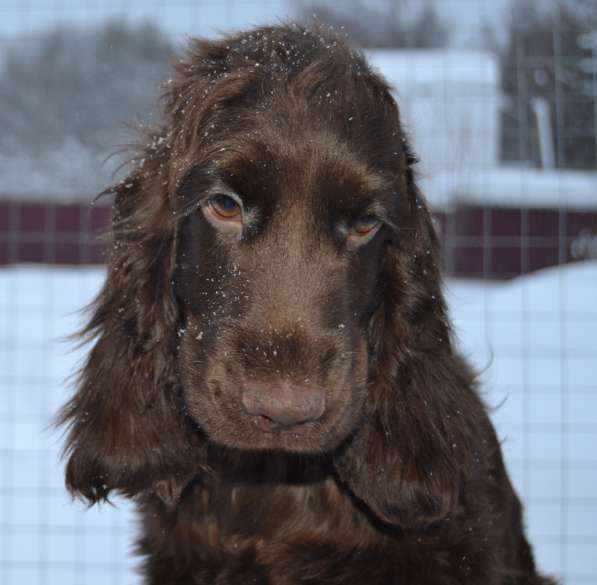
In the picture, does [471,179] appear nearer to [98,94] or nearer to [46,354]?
[98,94]

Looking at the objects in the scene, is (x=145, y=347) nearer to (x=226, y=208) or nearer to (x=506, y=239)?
(x=226, y=208)

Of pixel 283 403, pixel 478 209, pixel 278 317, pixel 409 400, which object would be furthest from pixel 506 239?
pixel 283 403

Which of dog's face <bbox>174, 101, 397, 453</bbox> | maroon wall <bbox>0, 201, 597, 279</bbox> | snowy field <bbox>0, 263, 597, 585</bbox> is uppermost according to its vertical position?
maroon wall <bbox>0, 201, 597, 279</bbox>

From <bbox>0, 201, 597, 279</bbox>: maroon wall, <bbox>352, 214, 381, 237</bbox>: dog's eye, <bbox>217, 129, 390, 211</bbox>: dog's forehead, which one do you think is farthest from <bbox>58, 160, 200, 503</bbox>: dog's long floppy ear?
<bbox>0, 201, 597, 279</bbox>: maroon wall

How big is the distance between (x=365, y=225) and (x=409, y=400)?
0.56m

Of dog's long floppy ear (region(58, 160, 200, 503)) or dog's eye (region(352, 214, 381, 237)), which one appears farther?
dog's long floppy ear (region(58, 160, 200, 503))

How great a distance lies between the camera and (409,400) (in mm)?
2740

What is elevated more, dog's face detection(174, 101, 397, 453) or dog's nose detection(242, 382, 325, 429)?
dog's face detection(174, 101, 397, 453)

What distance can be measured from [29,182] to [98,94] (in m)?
1.65

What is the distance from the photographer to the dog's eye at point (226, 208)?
2459 millimetres

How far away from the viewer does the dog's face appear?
2225 mm

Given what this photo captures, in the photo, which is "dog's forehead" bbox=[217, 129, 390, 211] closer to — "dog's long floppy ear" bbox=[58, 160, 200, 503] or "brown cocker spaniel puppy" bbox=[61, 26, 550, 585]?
"brown cocker spaniel puppy" bbox=[61, 26, 550, 585]

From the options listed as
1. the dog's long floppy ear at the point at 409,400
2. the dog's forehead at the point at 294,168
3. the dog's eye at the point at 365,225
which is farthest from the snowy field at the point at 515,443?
the dog's forehead at the point at 294,168

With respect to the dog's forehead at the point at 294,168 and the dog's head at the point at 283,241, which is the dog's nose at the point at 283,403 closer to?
the dog's head at the point at 283,241
